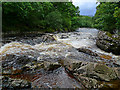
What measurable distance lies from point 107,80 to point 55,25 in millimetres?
16423

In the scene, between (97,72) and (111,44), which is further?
(111,44)

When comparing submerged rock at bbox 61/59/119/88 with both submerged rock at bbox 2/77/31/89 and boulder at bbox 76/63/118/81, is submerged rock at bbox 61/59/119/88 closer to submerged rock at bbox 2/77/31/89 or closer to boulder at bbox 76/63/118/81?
boulder at bbox 76/63/118/81

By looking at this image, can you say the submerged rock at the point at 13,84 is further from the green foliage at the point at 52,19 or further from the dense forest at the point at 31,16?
the green foliage at the point at 52,19

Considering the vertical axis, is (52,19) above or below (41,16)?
below

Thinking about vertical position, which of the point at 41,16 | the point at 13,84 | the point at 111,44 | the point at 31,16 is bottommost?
the point at 13,84

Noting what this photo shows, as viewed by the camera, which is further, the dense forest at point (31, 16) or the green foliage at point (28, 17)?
the dense forest at point (31, 16)

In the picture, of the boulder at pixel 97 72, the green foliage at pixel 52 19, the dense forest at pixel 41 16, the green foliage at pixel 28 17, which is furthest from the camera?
the green foliage at pixel 52 19

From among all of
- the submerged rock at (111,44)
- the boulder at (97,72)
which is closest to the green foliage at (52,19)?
the submerged rock at (111,44)

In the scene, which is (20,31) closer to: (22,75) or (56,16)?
(56,16)

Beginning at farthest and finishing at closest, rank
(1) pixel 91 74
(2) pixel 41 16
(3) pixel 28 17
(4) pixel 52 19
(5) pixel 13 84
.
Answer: (4) pixel 52 19, (2) pixel 41 16, (3) pixel 28 17, (1) pixel 91 74, (5) pixel 13 84

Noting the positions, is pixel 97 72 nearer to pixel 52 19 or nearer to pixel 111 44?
pixel 111 44

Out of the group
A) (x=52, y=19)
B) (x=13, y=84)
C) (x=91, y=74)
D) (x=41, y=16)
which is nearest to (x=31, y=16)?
(x=41, y=16)

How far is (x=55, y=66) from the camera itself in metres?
3.60

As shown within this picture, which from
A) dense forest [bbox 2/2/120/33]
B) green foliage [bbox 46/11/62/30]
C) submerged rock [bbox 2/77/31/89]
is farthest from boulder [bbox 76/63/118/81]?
green foliage [bbox 46/11/62/30]
